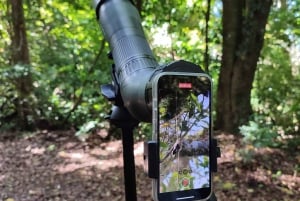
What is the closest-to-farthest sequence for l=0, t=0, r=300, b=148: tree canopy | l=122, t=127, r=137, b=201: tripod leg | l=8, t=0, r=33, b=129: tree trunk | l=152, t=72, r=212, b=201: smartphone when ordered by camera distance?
l=152, t=72, r=212, b=201: smartphone < l=122, t=127, r=137, b=201: tripod leg < l=0, t=0, r=300, b=148: tree canopy < l=8, t=0, r=33, b=129: tree trunk

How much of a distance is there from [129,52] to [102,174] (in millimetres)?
3016

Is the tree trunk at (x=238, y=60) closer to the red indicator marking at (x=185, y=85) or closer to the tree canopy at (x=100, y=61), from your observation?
the tree canopy at (x=100, y=61)

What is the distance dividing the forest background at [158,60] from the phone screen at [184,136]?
4.60 metres

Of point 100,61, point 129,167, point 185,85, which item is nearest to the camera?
point 185,85

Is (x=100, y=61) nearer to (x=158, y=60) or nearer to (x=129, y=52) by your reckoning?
(x=158, y=60)

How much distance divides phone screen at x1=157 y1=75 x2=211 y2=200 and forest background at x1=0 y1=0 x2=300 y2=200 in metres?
4.60

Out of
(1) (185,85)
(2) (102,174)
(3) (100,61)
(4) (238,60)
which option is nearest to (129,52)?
(1) (185,85)

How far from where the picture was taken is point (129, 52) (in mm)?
1695

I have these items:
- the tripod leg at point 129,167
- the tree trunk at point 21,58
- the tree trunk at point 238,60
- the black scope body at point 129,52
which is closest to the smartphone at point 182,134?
the black scope body at point 129,52

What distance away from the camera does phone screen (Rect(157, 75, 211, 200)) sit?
115 centimetres

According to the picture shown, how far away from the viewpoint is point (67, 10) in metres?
6.95

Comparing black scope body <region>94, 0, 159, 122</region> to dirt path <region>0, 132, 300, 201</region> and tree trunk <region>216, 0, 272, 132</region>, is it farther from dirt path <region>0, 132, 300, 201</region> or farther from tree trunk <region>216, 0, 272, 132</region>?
tree trunk <region>216, 0, 272, 132</region>

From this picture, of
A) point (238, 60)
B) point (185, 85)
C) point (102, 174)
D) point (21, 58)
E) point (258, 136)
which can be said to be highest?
point (21, 58)

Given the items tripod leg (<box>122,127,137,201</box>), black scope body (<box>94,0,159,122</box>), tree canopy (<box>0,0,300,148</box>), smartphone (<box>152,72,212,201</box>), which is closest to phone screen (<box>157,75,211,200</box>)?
smartphone (<box>152,72,212,201</box>)
